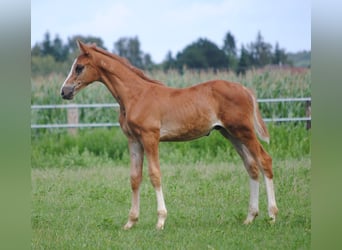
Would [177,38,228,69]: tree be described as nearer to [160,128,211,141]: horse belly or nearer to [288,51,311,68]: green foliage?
[288,51,311,68]: green foliage

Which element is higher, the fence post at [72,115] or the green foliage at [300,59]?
the green foliage at [300,59]

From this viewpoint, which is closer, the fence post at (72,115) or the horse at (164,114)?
the horse at (164,114)

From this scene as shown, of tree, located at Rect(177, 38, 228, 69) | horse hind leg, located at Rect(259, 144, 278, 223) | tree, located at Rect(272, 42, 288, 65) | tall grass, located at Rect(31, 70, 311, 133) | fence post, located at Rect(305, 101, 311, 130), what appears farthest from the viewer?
tree, located at Rect(177, 38, 228, 69)

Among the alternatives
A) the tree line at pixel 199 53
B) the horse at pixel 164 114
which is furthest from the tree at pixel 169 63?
the horse at pixel 164 114

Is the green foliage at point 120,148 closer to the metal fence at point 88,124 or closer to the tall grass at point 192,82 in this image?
the metal fence at point 88,124

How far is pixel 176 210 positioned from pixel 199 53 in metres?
1.86

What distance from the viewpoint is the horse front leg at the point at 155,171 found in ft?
15.5

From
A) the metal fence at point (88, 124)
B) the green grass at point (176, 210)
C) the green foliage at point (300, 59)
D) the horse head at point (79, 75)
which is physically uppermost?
the green foliage at point (300, 59)

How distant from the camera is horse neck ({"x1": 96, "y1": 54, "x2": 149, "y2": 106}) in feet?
15.6

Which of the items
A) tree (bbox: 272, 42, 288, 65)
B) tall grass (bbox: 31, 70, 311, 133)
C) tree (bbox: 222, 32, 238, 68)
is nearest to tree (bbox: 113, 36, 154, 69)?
tall grass (bbox: 31, 70, 311, 133)

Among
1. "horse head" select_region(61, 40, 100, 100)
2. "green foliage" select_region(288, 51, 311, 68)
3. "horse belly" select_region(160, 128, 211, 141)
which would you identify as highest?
"green foliage" select_region(288, 51, 311, 68)

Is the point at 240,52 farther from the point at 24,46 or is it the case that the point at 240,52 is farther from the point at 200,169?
the point at 24,46

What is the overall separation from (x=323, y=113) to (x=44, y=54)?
2.87m

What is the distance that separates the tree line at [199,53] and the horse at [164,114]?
3.69 feet
